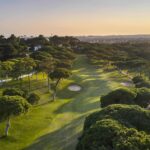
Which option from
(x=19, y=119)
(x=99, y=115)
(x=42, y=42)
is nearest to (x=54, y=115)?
(x=19, y=119)

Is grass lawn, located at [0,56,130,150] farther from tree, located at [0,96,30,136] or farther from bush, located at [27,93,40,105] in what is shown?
tree, located at [0,96,30,136]

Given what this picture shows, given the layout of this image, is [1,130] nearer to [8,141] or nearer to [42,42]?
[8,141]

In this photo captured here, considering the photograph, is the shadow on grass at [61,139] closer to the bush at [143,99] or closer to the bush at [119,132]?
the bush at [119,132]

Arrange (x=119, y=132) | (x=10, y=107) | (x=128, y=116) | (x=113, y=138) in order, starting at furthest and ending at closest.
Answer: (x=10, y=107)
(x=128, y=116)
(x=119, y=132)
(x=113, y=138)

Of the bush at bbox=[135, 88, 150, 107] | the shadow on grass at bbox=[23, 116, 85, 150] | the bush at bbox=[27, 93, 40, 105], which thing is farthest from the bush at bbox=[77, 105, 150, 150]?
the bush at bbox=[27, 93, 40, 105]

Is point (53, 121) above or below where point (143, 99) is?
below

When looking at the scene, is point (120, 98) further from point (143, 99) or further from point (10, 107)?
point (10, 107)

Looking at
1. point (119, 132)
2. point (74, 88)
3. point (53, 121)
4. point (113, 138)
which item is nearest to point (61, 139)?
point (53, 121)
